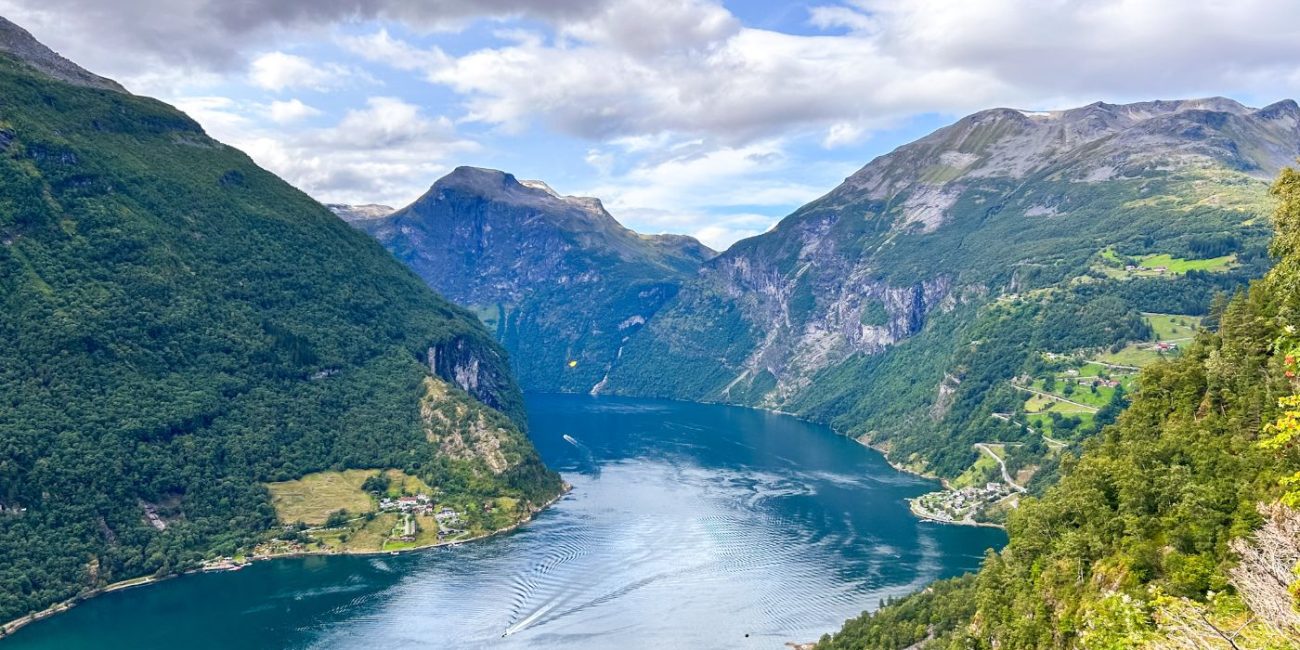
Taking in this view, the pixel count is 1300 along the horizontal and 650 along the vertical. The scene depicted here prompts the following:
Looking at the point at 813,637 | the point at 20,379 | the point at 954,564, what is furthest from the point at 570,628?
the point at 20,379

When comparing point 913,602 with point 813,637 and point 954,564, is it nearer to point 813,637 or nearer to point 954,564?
point 813,637

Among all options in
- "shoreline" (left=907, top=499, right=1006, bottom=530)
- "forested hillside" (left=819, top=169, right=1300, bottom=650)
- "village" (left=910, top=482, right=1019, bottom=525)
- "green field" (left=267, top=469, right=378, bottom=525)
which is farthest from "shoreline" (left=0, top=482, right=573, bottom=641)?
"forested hillside" (left=819, top=169, right=1300, bottom=650)

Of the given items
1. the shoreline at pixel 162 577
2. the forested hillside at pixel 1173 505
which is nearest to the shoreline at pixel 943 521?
the shoreline at pixel 162 577

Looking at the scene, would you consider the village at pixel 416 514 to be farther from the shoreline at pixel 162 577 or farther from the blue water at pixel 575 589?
the blue water at pixel 575 589

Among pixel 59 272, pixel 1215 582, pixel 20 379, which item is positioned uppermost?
pixel 59 272

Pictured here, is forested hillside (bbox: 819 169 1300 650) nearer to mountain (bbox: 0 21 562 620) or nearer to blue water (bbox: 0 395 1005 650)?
blue water (bbox: 0 395 1005 650)

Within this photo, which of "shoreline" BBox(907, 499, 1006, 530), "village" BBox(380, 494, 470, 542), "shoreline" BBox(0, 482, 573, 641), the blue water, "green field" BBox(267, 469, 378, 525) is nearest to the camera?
the blue water

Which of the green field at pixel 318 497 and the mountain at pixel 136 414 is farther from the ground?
the mountain at pixel 136 414
